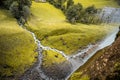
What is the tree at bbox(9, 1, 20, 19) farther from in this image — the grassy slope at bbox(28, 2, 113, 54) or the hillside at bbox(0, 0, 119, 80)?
the grassy slope at bbox(28, 2, 113, 54)

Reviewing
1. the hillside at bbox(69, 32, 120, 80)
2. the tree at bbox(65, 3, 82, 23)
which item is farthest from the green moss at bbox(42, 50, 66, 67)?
the hillside at bbox(69, 32, 120, 80)

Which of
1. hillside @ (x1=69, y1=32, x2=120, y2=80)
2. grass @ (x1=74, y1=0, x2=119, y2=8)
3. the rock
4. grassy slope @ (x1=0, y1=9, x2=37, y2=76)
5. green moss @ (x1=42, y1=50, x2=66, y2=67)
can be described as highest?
hillside @ (x1=69, y1=32, x2=120, y2=80)

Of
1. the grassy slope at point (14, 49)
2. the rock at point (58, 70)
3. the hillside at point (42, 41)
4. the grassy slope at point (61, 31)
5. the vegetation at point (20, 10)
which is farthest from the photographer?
the vegetation at point (20, 10)

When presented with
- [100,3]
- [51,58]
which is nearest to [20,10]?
[51,58]

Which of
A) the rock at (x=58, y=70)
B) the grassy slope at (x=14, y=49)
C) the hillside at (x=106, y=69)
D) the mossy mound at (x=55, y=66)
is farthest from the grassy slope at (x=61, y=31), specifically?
the hillside at (x=106, y=69)

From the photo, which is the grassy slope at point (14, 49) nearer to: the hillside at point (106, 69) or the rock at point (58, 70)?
the rock at point (58, 70)
